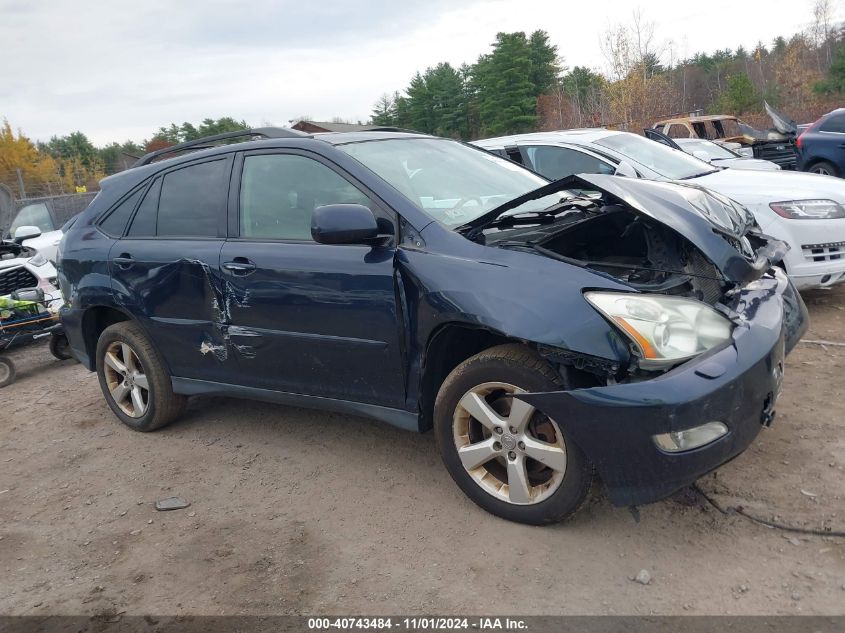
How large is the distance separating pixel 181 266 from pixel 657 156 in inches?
212

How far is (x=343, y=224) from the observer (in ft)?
10.2

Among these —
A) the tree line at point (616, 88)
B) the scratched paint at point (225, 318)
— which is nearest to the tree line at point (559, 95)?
the tree line at point (616, 88)

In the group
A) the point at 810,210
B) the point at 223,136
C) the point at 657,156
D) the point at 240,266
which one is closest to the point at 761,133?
the point at 657,156

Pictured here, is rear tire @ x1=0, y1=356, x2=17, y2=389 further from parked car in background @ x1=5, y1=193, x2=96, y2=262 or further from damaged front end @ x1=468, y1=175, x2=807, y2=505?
damaged front end @ x1=468, y1=175, x2=807, y2=505

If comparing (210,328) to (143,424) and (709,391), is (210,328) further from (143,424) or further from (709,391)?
(709,391)

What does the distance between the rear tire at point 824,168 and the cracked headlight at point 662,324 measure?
10012mm

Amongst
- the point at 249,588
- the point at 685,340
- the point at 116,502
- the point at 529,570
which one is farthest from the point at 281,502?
the point at 685,340

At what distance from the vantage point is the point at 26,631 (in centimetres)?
272

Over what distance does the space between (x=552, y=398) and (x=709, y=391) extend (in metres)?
0.56

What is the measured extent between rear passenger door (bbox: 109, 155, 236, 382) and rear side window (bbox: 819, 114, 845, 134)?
10.8 meters

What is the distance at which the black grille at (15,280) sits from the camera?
23.6ft

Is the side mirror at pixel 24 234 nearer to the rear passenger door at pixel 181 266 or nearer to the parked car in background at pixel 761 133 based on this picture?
the rear passenger door at pixel 181 266

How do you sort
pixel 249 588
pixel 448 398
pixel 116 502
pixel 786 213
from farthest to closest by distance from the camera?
1. pixel 786 213
2. pixel 116 502
3. pixel 448 398
4. pixel 249 588

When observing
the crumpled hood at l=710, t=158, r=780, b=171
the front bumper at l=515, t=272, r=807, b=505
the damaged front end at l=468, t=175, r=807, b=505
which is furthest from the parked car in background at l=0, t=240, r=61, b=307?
the crumpled hood at l=710, t=158, r=780, b=171
